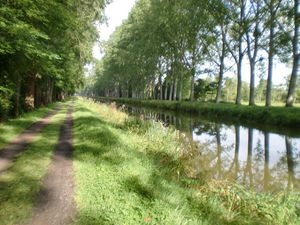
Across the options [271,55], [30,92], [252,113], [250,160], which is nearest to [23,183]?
[250,160]

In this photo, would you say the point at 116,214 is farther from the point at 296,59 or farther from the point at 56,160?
the point at 296,59

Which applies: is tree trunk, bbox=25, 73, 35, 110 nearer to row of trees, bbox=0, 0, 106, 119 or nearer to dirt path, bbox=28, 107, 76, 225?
row of trees, bbox=0, 0, 106, 119

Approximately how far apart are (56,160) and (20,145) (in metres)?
2.56

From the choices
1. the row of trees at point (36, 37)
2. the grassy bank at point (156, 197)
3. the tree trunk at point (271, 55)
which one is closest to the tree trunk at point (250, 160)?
the grassy bank at point (156, 197)

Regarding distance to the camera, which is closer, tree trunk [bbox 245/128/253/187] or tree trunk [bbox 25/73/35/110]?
tree trunk [bbox 245/128/253/187]

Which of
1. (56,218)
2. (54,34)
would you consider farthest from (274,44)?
(56,218)

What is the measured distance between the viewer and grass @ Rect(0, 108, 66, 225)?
470 cm

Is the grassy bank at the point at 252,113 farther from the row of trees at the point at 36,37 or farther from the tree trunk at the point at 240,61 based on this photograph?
the row of trees at the point at 36,37

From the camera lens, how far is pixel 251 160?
37.1 ft

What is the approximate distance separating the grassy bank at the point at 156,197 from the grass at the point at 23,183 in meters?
0.85

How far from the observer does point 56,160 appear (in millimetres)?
7867

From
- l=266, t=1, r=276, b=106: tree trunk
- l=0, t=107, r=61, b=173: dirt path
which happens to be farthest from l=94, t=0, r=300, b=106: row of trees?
l=0, t=107, r=61, b=173: dirt path

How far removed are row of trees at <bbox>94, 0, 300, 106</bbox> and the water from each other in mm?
9033

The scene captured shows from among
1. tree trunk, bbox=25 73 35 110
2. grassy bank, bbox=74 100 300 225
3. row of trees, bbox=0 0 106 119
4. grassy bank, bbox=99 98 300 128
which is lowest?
grassy bank, bbox=74 100 300 225
